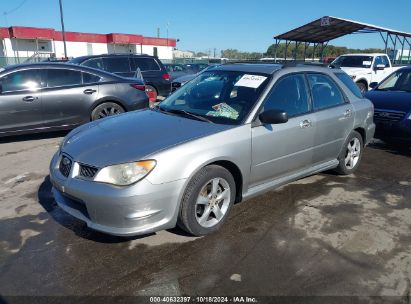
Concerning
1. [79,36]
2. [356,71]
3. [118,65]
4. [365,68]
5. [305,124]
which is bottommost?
[305,124]

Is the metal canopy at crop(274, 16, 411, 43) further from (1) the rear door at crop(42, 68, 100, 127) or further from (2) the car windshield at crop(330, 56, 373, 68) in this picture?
(1) the rear door at crop(42, 68, 100, 127)

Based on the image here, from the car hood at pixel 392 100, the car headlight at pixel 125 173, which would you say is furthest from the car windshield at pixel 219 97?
the car hood at pixel 392 100

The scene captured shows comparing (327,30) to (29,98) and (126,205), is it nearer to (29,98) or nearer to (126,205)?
(29,98)

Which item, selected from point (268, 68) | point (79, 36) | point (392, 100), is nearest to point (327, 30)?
point (392, 100)

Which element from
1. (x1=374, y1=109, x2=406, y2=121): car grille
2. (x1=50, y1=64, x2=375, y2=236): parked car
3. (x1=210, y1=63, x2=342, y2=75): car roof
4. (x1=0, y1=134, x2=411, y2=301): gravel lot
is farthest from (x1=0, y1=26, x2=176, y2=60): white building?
(x1=0, y1=134, x2=411, y2=301): gravel lot

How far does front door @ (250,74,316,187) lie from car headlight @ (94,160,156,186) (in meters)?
1.24

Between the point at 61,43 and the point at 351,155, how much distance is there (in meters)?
49.1

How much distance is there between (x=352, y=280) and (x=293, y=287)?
19.8 inches


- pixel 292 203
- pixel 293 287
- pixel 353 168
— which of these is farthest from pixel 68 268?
pixel 353 168

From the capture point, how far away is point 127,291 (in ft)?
9.03

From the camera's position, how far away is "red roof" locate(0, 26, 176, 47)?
42969mm

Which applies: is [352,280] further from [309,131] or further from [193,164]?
[309,131]

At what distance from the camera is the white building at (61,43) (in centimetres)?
4344

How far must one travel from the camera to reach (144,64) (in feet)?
38.9
